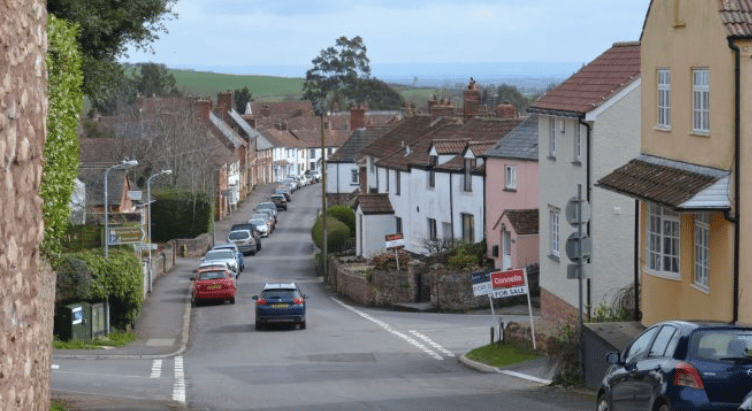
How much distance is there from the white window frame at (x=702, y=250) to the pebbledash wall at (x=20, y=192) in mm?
14935

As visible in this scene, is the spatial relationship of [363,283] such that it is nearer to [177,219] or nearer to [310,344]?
[310,344]

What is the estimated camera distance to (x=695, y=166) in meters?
→ 19.8

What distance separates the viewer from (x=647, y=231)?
22.4 metres

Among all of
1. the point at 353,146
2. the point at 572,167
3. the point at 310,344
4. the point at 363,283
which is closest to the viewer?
the point at 572,167

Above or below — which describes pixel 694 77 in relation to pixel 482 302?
above

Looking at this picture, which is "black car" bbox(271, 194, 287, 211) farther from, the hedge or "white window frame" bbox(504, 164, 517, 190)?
"white window frame" bbox(504, 164, 517, 190)

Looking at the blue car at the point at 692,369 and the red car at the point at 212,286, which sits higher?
the blue car at the point at 692,369

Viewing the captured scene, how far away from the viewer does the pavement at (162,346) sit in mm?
21641

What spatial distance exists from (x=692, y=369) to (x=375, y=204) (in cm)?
5068

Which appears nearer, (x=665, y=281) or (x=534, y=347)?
(x=665, y=281)

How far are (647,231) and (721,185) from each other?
402 cm

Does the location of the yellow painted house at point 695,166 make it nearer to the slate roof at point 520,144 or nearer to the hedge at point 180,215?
the slate roof at point 520,144

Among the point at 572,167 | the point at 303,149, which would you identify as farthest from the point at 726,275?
the point at 303,149

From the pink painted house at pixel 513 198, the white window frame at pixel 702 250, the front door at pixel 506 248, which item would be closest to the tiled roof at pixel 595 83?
the pink painted house at pixel 513 198
